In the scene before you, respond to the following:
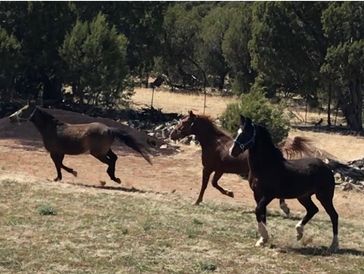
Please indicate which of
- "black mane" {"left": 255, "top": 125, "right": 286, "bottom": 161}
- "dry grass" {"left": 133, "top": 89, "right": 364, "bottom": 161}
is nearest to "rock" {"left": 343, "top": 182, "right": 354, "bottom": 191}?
"dry grass" {"left": 133, "top": 89, "right": 364, "bottom": 161}

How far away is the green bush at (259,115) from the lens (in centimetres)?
2333

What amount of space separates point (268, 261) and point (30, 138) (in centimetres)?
1792

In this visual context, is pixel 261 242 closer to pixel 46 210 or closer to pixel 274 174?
pixel 274 174

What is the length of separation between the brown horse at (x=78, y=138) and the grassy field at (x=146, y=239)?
2.53m

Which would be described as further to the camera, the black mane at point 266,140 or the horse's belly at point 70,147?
the horse's belly at point 70,147

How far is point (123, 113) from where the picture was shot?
118 ft

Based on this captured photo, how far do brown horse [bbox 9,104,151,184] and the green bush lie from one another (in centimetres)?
848

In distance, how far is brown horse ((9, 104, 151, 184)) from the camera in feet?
→ 50.1

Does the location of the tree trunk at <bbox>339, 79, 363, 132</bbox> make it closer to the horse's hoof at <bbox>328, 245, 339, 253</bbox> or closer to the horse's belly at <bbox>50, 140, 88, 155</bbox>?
the horse's belly at <bbox>50, 140, 88, 155</bbox>

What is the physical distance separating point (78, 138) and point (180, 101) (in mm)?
35267

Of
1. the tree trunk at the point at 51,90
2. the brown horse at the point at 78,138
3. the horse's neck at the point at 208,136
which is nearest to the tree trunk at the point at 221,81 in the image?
the tree trunk at the point at 51,90

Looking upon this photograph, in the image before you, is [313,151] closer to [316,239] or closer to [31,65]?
[316,239]

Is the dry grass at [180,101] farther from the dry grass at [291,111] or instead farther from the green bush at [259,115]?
Result: the green bush at [259,115]

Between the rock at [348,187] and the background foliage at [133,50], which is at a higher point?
the background foliage at [133,50]
